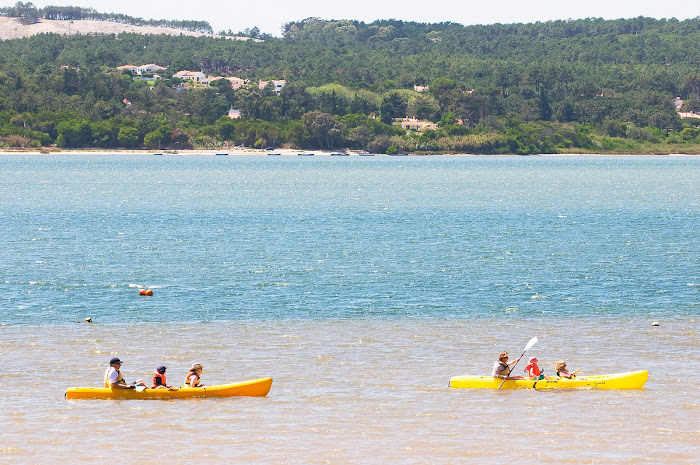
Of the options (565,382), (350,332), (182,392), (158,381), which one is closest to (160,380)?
(158,381)

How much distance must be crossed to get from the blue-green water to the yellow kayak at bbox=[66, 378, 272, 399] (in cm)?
1252

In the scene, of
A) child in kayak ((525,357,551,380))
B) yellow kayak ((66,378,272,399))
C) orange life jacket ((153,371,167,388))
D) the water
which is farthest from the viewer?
child in kayak ((525,357,551,380))

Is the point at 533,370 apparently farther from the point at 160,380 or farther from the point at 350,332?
the point at 160,380

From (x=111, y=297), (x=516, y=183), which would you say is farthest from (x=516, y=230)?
(x=516, y=183)

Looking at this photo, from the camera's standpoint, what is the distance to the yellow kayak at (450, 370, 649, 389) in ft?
103

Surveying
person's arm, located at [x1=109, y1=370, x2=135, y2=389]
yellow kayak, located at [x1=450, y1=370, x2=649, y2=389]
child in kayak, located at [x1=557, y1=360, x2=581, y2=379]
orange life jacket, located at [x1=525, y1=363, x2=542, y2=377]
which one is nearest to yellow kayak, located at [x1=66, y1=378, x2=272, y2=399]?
person's arm, located at [x1=109, y1=370, x2=135, y2=389]

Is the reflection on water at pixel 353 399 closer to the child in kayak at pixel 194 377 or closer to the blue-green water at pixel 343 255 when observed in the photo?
the child in kayak at pixel 194 377

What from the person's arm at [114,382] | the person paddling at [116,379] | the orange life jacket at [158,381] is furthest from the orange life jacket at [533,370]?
the person's arm at [114,382]

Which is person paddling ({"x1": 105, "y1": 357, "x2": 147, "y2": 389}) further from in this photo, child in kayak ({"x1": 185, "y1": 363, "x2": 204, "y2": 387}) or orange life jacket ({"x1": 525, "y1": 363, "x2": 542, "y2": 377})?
orange life jacket ({"x1": 525, "y1": 363, "x2": 542, "y2": 377})

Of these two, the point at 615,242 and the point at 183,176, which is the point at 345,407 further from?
the point at 183,176

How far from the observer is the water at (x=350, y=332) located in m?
26.6

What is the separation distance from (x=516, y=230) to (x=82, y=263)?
128 ft

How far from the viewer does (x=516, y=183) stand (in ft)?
539

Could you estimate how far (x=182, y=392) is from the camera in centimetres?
3034
